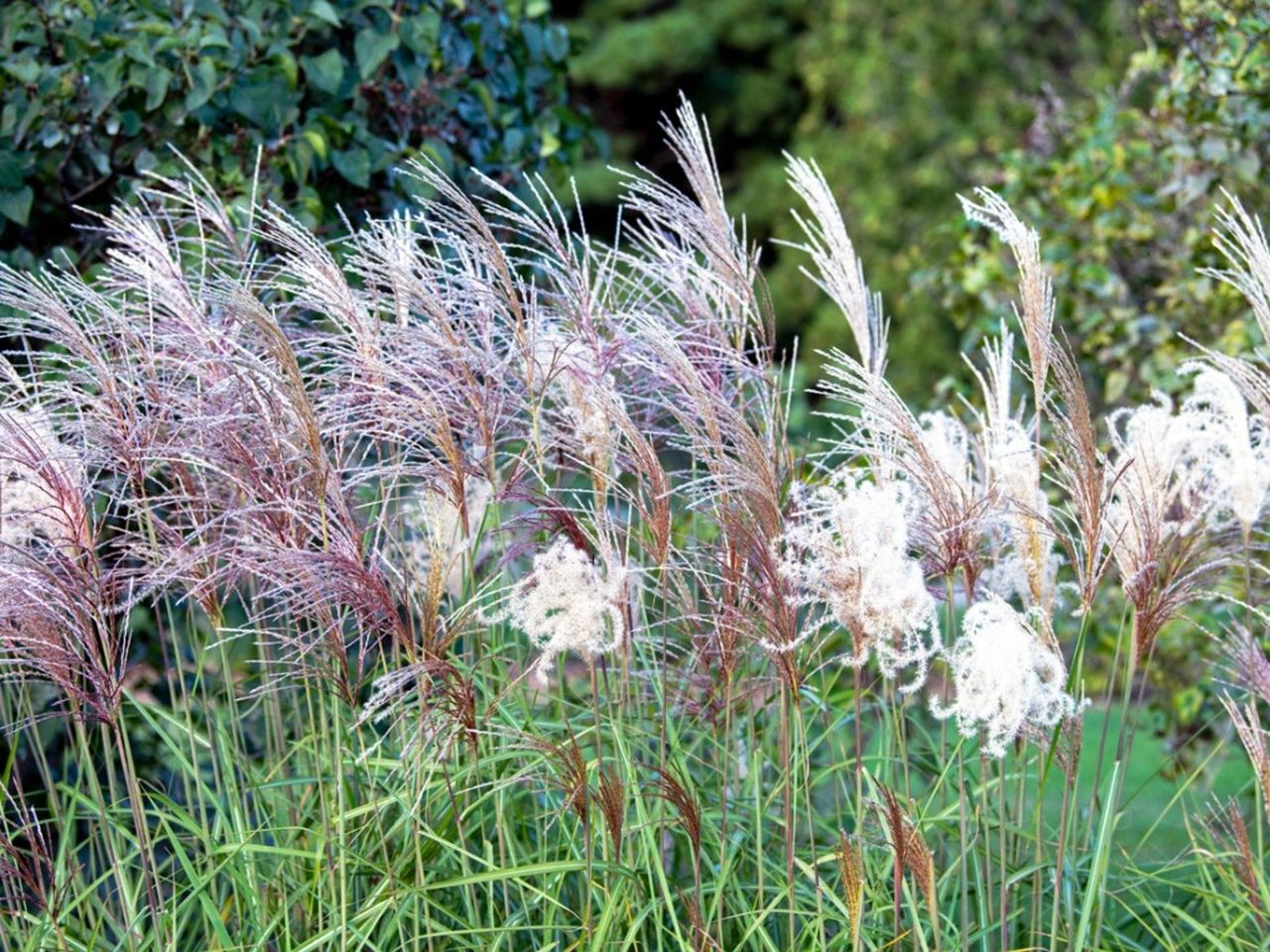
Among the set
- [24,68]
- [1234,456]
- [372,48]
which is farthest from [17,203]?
[1234,456]

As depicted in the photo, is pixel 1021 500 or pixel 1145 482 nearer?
pixel 1145 482

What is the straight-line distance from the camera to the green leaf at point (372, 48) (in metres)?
4.06

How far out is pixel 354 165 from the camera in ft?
13.2

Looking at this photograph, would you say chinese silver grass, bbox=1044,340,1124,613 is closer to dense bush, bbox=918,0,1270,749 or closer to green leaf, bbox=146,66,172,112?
dense bush, bbox=918,0,1270,749

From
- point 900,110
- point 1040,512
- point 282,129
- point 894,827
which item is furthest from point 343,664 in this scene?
point 900,110

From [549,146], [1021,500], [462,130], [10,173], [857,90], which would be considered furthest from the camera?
[857,90]

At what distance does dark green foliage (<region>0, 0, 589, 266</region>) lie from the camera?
3.88 metres

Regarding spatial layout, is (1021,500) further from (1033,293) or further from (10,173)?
(10,173)

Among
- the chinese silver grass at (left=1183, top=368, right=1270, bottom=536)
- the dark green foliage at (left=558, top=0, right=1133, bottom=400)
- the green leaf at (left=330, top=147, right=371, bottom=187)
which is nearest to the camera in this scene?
the chinese silver grass at (left=1183, top=368, right=1270, bottom=536)

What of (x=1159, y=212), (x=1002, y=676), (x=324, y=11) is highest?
(x=324, y=11)

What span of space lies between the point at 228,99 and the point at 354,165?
0.34m

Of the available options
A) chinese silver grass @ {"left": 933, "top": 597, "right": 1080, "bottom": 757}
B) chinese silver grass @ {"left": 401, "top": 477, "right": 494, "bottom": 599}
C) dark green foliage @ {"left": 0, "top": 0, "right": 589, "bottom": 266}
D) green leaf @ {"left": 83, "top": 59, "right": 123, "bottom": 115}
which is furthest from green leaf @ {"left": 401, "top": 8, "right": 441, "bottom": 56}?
chinese silver grass @ {"left": 933, "top": 597, "right": 1080, "bottom": 757}

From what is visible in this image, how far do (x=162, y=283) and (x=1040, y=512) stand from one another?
1.55m

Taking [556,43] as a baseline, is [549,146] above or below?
below
